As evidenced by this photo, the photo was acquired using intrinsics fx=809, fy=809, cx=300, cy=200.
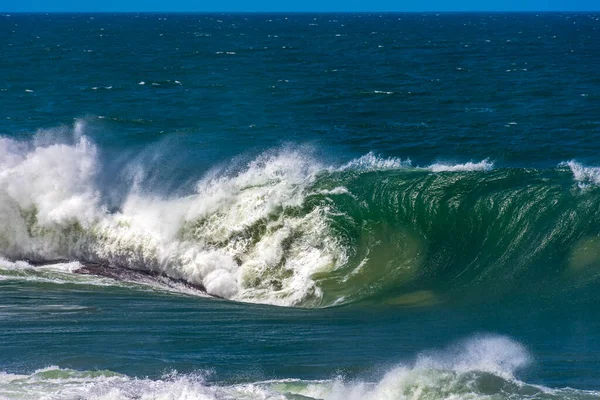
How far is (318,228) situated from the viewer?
17016 millimetres

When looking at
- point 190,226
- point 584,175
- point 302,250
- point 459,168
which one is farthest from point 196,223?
point 584,175

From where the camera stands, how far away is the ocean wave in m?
9.47

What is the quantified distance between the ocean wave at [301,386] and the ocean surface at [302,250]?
35 millimetres

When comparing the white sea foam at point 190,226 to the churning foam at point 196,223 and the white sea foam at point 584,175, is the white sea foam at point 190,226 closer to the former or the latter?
the churning foam at point 196,223

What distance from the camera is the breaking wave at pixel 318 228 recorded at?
15.5m

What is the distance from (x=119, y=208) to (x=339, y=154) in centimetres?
762

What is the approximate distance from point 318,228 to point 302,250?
69 cm

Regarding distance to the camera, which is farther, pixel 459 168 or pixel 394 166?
pixel 394 166

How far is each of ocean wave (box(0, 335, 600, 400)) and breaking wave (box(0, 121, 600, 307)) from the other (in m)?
4.25

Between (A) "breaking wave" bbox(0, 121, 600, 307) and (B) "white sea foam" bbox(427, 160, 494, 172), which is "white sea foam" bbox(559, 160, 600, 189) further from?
(B) "white sea foam" bbox(427, 160, 494, 172)

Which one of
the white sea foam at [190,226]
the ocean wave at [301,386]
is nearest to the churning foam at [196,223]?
the white sea foam at [190,226]

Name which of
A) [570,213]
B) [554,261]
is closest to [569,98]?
[570,213]

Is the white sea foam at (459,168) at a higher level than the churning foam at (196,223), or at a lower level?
higher

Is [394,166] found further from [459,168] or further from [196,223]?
[196,223]
